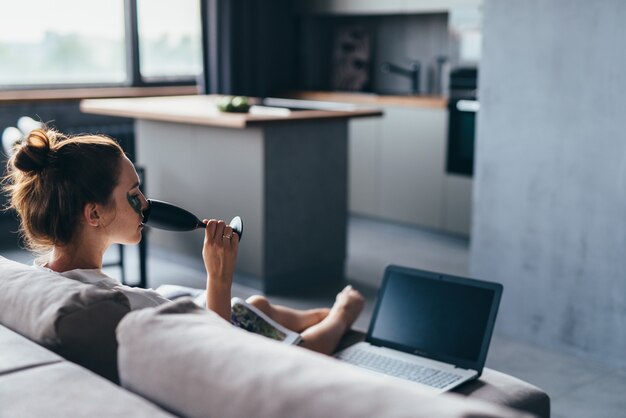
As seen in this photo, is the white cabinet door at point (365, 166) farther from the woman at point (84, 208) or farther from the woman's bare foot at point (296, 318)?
the woman at point (84, 208)

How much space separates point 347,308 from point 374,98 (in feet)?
12.0

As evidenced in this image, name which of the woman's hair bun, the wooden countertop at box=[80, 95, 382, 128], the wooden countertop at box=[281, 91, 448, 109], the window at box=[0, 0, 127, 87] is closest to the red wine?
the woman's hair bun

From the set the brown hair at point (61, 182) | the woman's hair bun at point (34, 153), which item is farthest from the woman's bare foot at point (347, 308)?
the woman's hair bun at point (34, 153)

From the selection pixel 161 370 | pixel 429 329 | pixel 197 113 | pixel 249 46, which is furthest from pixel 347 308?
pixel 249 46

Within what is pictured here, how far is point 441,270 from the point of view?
15.0ft

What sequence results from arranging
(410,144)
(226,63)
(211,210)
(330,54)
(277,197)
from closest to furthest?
(277,197) < (211,210) < (410,144) < (226,63) < (330,54)

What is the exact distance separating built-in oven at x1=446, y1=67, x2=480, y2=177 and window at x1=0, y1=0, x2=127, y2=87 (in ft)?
8.06

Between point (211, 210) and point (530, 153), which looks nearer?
point (530, 153)

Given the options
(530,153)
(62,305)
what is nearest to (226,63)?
(530,153)

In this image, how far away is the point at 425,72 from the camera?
6.02m

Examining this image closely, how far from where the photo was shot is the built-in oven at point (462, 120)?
513cm

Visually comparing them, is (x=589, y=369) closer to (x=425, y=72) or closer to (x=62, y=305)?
(x=62, y=305)

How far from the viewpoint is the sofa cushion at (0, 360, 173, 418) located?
960 millimetres

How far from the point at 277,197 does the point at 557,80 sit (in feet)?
5.04
